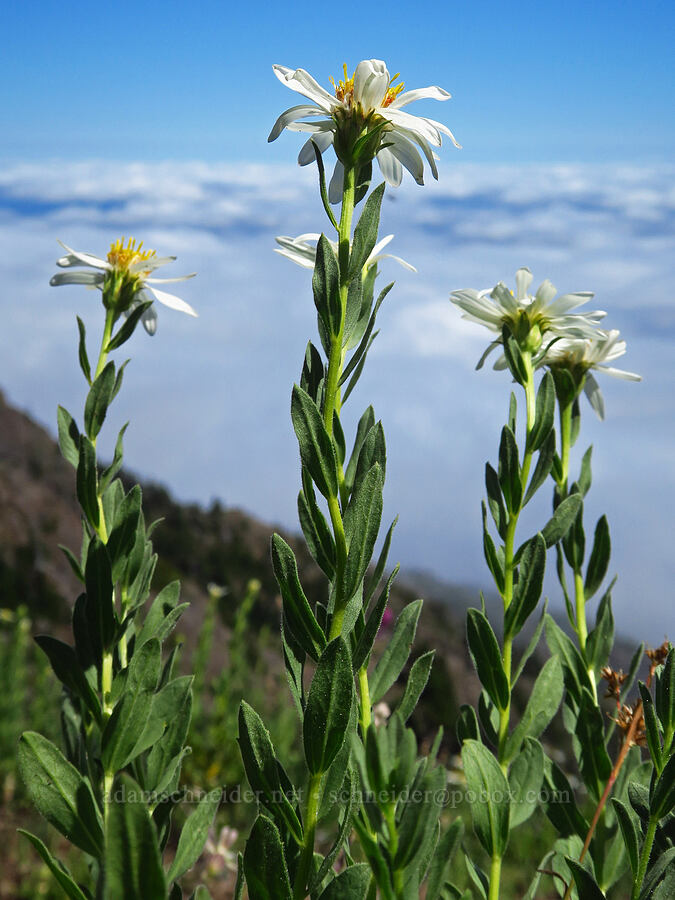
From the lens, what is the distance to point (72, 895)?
74 centimetres

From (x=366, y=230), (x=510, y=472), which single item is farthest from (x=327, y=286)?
(x=510, y=472)

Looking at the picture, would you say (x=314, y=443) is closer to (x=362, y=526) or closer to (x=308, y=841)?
(x=362, y=526)

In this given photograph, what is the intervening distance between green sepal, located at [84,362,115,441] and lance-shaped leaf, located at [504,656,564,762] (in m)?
0.68

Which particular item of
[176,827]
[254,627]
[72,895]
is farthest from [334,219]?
[254,627]

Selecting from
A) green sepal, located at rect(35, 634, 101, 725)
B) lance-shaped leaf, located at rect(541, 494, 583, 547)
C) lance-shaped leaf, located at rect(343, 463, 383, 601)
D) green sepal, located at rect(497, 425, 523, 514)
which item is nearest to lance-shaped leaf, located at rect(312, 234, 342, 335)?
lance-shaped leaf, located at rect(343, 463, 383, 601)

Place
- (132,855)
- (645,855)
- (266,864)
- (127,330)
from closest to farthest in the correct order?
(132,855) → (266,864) → (645,855) → (127,330)

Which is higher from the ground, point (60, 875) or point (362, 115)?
point (362, 115)

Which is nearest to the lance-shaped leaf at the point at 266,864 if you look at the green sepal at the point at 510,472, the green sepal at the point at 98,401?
the green sepal at the point at 510,472

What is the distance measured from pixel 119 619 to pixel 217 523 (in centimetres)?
747

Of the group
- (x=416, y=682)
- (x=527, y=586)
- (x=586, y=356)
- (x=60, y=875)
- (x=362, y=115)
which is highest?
(x=362, y=115)

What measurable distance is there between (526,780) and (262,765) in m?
0.36

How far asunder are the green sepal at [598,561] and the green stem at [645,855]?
1.45ft

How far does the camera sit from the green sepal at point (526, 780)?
0.89 m

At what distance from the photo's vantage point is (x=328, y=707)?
25.4 inches
